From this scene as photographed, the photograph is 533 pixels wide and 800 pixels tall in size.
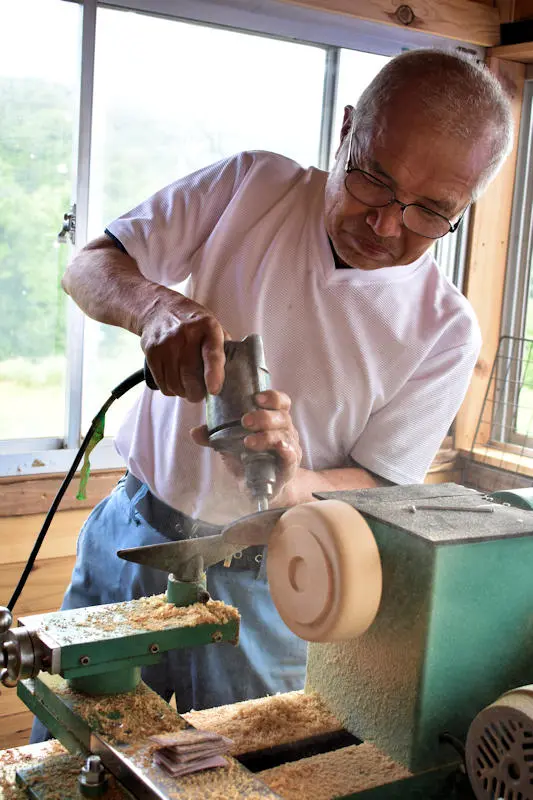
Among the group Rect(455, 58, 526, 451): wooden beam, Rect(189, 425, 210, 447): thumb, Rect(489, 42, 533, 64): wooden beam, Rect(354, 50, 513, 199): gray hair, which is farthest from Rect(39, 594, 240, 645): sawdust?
Rect(489, 42, 533, 64): wooden beam

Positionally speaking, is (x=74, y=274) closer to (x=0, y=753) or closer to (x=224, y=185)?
(x=224, y=185)

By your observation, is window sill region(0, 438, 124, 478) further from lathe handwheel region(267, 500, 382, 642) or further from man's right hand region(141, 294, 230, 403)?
lathe handwheel region(267, 500, 382, 642)

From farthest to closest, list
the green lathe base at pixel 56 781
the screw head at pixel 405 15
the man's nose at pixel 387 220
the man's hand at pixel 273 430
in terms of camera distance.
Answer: the screw head at pixel 405 15, the man's nose at pixel 387 220, the man's hand at pixel 273 430, the green lathe base at pixel 56 781

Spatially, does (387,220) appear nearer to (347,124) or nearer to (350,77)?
(347,124)

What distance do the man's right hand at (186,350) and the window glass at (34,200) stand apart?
1420mm

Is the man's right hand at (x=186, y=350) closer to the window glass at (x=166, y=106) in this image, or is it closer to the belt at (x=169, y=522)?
the belt at (x=169, y=522)

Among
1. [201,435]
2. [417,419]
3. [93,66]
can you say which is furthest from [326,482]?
[93,66]

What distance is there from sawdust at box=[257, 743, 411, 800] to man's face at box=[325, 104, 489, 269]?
866 millimetres

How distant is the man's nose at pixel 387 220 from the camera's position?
1478mm

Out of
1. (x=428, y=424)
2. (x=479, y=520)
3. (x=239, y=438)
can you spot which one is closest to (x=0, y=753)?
(x=239, y=438)

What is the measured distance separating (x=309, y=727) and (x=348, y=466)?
30.0 inches

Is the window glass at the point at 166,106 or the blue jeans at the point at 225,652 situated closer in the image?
the blue jeans at the point at 225,652

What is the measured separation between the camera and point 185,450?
1.73 m

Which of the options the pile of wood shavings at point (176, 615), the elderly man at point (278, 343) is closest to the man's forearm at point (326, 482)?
the elderly man at point (278, 343)
